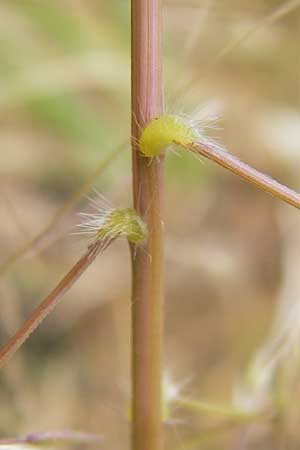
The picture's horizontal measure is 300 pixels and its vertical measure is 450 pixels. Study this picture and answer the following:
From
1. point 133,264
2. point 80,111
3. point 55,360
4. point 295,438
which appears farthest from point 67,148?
point 133,264

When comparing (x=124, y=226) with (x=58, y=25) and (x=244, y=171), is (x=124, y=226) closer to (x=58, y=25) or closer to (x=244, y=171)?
(x=244, y=171)

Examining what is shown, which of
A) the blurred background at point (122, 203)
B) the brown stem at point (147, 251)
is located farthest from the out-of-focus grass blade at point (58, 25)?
the brown stem at point (147, 251)

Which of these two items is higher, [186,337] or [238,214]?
[238,214]

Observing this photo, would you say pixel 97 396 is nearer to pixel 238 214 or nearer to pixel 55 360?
pixel 55 360

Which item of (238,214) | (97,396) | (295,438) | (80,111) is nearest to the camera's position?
(295,438)

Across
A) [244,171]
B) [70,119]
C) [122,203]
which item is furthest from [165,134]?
[70,119]
